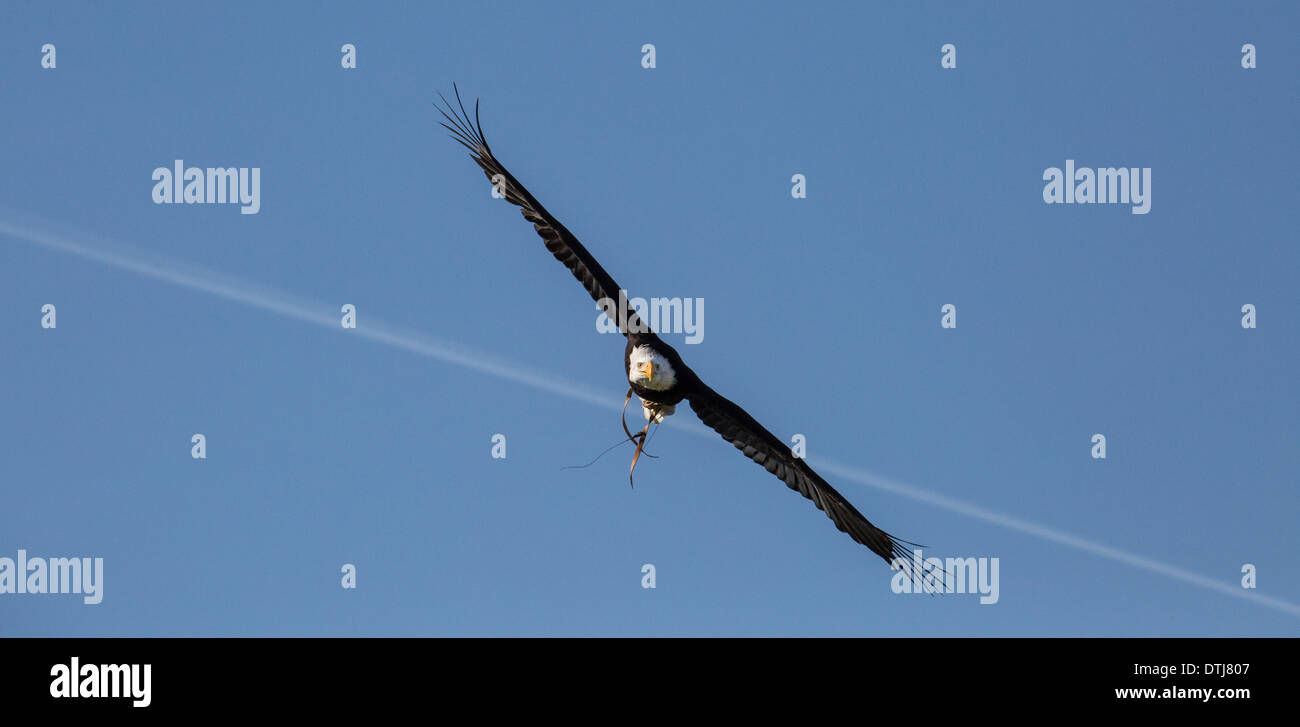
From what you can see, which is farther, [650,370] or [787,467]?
[787,467]

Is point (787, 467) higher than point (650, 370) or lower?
lower

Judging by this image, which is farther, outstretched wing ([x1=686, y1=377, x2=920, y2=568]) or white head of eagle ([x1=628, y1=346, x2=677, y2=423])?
outstretched wing ([x1=686, y1=377, x2=920, y2=568])

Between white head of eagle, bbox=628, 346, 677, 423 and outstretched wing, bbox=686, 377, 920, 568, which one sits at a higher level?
white head of eagle, bbox=628, 346, 677, 423
